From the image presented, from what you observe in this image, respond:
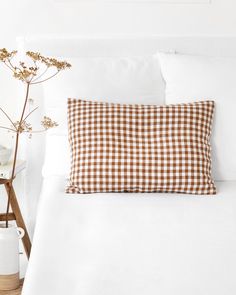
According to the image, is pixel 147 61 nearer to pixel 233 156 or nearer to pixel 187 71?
pixel 187 71

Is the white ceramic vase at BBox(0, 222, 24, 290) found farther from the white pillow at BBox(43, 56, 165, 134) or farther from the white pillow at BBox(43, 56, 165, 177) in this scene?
the white pillow at BBox(43, 56, 165, 134)

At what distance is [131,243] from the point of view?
1899mm

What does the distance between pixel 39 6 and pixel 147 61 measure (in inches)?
25.2

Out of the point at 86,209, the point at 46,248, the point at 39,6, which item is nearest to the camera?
the point at 46,248

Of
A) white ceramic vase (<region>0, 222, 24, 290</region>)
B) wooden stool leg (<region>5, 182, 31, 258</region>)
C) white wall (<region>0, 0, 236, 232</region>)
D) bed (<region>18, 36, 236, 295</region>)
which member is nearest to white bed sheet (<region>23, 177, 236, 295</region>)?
bed (<region>18, 36, 236, 295</region>)

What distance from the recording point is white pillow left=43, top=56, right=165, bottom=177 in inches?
108

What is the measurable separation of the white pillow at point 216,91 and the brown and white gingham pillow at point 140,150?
0.37 ft

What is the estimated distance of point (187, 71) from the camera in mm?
2764

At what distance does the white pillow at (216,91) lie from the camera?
2670 mm

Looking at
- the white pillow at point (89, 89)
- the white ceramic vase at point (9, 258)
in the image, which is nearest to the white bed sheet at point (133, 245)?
the white ceramic vase at point (9, 258)

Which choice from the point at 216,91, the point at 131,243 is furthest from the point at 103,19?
the point at 131,243

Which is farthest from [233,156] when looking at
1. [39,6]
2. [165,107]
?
[39,6]

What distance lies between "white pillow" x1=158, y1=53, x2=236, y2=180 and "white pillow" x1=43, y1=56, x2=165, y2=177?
0.11m

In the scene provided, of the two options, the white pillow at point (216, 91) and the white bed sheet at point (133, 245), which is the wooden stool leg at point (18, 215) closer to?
the white bed sheet at point (133, 245)
